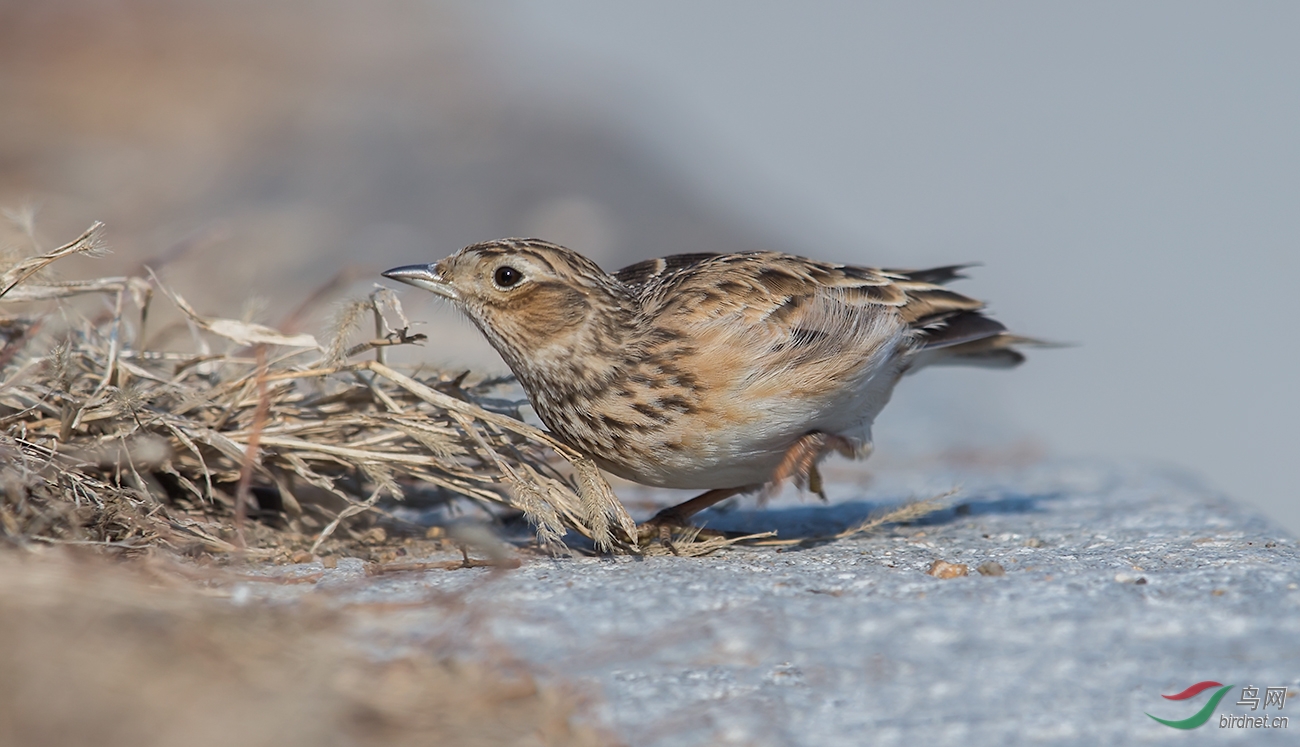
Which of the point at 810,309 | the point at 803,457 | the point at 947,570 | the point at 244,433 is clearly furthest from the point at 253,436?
the point at 947,570

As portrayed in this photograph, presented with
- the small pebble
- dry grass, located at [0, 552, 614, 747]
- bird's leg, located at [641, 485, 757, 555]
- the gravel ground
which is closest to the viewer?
dry grass, located at [0, 552, 614, 747]

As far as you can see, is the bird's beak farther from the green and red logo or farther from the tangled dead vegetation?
the green and red logo

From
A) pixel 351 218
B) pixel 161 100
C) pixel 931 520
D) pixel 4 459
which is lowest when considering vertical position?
pixel 931 520

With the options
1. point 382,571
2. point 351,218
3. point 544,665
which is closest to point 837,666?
point 544,665

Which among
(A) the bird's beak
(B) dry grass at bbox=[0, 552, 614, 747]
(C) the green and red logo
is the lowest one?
(C) the green and red logo

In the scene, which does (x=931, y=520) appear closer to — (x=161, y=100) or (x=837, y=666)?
(x=837, y=666)

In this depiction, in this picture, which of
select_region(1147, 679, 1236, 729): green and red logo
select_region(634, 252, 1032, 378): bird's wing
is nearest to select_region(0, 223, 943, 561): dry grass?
select_region(634, 252, 1032, 378): bird's wing

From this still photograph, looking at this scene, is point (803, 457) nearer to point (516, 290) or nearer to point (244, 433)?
point (516, 290)
